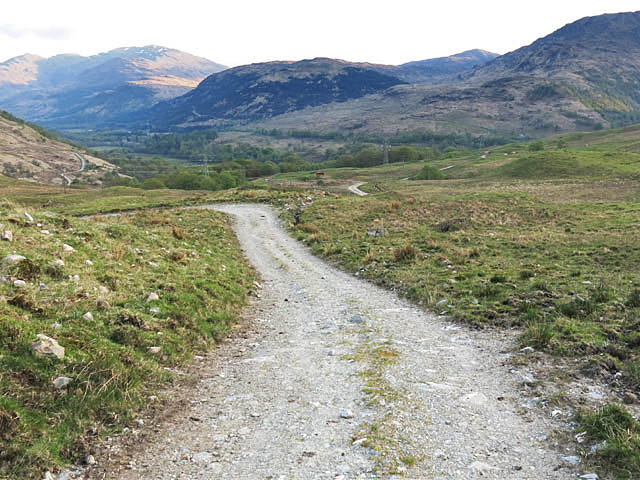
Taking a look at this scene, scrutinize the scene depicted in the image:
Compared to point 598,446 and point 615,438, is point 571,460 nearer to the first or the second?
point 598,446

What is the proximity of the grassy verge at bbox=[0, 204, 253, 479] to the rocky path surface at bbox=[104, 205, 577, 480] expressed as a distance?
114 centimetres

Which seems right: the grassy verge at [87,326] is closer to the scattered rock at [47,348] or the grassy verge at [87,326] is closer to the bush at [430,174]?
the scattered rock at [47,348]

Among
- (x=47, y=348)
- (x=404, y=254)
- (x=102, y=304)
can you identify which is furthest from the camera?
(x=404, y=254)

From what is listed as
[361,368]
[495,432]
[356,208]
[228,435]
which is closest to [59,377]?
[228,435]

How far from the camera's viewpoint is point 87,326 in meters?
9.75

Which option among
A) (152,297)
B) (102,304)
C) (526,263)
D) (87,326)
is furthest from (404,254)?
(87,326)

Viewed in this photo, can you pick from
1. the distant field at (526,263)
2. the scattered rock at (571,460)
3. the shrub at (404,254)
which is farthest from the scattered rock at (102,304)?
the shrub at (404,254)

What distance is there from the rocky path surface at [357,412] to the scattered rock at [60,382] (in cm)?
203

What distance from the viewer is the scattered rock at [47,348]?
25.9 feet

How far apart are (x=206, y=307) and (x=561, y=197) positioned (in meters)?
53.7

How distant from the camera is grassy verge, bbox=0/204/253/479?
22.3 feet

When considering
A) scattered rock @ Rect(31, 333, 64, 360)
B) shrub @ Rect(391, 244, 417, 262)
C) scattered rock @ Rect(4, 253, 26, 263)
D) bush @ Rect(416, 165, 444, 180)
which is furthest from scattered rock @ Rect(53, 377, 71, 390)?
bush @ Rect(416, 165, 444, 180)

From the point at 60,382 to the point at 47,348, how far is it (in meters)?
0.88

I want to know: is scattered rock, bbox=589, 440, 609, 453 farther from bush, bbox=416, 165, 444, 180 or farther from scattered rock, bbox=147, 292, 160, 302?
bush, bbox=416, 165, 444, 180
